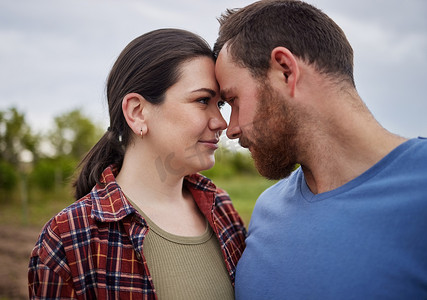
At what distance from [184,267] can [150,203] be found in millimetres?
407

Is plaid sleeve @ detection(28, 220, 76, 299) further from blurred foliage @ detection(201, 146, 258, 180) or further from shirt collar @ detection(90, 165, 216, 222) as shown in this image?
blurred foliage @ detection(201, 146, 258, 180)

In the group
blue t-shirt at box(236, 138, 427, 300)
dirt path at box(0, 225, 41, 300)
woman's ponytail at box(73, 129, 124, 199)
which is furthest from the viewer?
dirt path at box(0, 225, 41, 300)

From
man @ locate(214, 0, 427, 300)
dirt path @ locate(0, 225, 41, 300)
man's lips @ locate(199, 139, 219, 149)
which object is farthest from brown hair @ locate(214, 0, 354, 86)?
dirt path @ locate(0, 225, 41, 300)

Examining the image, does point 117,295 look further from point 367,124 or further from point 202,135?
point 367,124

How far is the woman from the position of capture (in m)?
1.62

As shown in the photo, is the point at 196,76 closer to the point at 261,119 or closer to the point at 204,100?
the point at 204,100

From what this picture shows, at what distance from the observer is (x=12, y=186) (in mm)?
14344

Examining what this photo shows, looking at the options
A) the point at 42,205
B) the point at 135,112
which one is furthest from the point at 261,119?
the point at 42,205

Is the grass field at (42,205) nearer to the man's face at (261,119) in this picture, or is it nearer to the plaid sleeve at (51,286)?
the man's face at (261,119)

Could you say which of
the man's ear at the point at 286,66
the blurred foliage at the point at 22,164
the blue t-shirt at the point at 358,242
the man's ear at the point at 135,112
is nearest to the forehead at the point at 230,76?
the man's ear at the point at 286,66

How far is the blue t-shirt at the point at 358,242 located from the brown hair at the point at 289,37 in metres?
A: 0.55

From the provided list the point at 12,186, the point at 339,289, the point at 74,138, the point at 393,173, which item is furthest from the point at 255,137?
the point at 74,138

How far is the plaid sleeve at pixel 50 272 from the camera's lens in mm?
1553

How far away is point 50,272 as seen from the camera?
1560 mm
